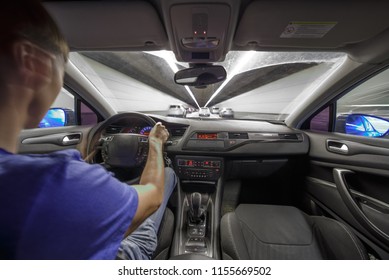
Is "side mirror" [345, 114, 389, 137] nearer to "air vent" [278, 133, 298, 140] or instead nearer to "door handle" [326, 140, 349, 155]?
"door handle" [326, 140, 349, 155]

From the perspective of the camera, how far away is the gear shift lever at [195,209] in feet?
4.79

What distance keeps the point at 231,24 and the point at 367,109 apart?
1309mm

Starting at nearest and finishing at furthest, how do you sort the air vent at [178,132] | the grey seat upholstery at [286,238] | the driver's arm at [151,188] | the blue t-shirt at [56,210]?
the blue t-shirt at [56,210] → the driver's arm at [151,188] → the grey seat upholstery at [286,238] → the air vent at [178,132]

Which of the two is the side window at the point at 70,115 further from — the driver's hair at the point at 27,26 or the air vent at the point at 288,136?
the air vent at the point at 288,136

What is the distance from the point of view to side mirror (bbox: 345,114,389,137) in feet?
4.29

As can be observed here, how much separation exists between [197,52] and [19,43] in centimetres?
89

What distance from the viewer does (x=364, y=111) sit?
1.42 metres

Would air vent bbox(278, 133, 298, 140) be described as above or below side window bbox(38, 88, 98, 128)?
below

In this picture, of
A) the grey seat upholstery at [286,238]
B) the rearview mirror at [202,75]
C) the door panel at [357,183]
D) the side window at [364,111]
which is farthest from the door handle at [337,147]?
the rearview mirror at [202,75]

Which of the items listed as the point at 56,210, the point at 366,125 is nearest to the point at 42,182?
the point at 56,210

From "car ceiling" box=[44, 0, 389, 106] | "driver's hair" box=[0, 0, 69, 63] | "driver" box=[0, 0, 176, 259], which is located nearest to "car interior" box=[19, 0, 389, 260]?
"car ceiling" box=[44, 0, 389, 106]

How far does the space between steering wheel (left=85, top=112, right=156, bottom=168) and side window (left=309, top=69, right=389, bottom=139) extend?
1.59m

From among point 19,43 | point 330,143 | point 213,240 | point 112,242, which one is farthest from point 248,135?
point 19,43

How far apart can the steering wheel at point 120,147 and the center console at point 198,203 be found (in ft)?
1.29
